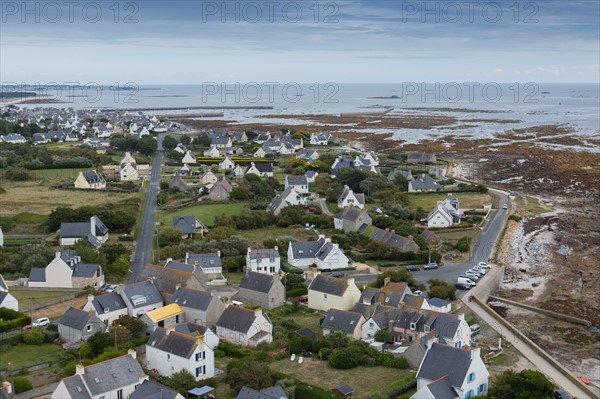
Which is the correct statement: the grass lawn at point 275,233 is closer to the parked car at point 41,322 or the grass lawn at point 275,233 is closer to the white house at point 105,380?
the parked car at point 41,322

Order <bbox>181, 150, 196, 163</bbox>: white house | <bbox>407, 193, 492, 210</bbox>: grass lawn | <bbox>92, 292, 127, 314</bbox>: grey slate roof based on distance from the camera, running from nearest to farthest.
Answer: <bbox>92, 292, 127, 314</bbox>: grey slate roof → <bbox>407, 193, 492, 210</bbox>: grass lawn → <bbox>181, 150, 196, 163</bbox>: white house

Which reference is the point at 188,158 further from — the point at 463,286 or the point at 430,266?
the point at 463,286

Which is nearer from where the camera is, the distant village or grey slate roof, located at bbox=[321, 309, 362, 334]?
the distant village

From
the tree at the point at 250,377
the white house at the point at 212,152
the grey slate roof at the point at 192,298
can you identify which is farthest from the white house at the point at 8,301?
the white house at the point at 212,152

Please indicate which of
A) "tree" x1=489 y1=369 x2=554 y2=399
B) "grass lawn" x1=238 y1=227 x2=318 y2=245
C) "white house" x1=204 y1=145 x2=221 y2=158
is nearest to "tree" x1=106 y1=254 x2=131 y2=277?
"grass lawn" x1=238 y1=227 x2=318 y2=245

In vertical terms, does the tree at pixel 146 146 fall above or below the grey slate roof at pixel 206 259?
above

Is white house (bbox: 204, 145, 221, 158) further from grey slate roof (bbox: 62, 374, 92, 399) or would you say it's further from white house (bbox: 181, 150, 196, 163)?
grey slate roof (bbox: 62, 374, 92, 399)

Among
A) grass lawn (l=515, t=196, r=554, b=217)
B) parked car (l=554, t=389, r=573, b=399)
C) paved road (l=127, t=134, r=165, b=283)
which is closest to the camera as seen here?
parked car (l=554, t=389, r=573, b=399)
